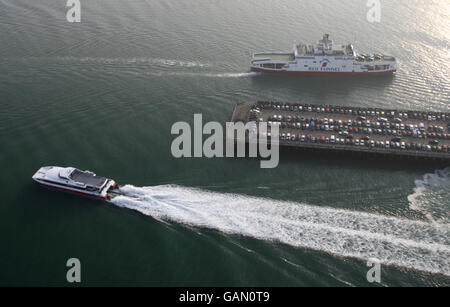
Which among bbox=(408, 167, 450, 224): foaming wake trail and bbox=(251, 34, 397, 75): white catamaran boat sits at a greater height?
bbox=(251, 34, 397, 75): white catamaran boat

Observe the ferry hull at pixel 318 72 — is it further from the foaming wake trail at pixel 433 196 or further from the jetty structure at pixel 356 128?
the foaming wake trail at pixel 433 196

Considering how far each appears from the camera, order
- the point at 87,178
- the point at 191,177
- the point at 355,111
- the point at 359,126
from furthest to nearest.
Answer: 1. the point at 355,111
2. the point at 359,126
3. the point at 191,177
4. the point at 87,178

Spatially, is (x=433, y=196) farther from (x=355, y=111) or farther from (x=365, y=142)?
(x=355, y=111)

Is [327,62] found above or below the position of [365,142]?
above

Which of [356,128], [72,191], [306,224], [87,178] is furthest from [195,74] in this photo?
[306,224]

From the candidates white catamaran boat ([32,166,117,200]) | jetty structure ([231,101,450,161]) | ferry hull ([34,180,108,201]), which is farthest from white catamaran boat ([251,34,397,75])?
ferry hull ([34,180,108,201])

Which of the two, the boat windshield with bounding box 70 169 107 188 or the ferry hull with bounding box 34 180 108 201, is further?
the boat windshield with bounding box 70 169 107 188

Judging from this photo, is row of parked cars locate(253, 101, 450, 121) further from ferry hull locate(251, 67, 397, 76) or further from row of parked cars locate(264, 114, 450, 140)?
ferry hull locate(251, 67, 397, 76)
